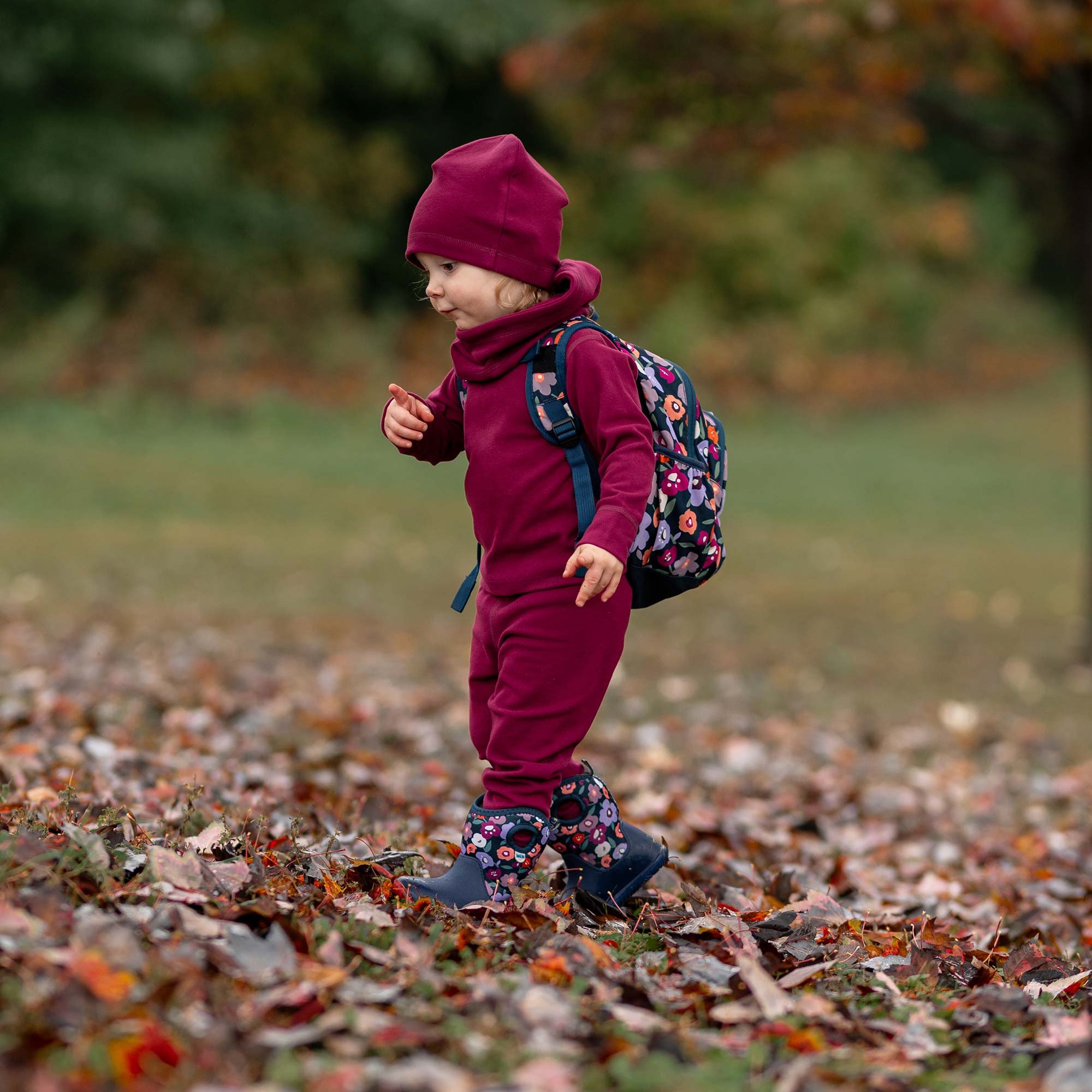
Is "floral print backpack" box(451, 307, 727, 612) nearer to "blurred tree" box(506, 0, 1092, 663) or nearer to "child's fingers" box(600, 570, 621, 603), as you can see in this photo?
"child's fingers" box(600, 570, 621, 603)

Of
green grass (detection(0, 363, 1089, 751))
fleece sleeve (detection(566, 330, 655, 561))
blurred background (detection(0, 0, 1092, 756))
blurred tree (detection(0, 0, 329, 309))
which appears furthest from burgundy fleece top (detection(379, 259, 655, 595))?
blurred tree (detection(0, 0, 329, 309))

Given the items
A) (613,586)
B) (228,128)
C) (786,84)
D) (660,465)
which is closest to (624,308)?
(228,128)

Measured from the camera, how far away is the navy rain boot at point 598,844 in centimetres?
333

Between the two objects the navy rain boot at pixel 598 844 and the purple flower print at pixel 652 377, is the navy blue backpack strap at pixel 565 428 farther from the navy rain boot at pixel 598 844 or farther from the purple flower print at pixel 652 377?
the navy rain boot at pixel 598 844

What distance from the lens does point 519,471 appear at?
3.08 m

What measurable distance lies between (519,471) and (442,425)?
1.06ft

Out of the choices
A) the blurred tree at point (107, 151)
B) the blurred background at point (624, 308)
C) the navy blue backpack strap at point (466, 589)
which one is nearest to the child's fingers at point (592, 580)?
the navy blue backpack strap at point (466, 589)

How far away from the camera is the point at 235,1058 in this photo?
2.06 meters

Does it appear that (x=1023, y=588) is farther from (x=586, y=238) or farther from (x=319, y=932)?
(x=586, y=238)

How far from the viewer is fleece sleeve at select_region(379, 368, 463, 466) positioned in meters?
3.31

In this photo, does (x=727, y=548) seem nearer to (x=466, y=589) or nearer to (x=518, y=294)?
(x=466, y=589)

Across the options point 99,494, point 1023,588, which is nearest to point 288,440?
point 99,494

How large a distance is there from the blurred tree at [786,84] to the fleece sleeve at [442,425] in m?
5.66

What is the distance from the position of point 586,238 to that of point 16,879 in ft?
75.8
